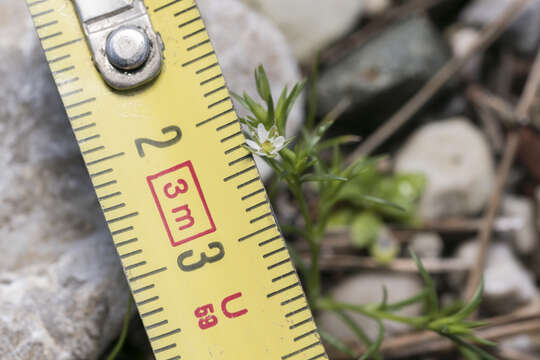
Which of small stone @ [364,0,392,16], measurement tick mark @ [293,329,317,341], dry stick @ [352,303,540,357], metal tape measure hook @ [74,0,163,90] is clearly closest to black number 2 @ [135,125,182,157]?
metal tape measure hook @ [74,0,163,90]

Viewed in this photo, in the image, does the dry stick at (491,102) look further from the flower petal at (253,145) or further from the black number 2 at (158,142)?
the black number 2 at (158,142)

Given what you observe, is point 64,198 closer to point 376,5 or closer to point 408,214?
point 408,214

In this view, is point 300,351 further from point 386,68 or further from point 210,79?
point 386,68

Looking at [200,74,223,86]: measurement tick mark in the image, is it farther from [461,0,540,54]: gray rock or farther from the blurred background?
[461,0,540,54]: gray rock

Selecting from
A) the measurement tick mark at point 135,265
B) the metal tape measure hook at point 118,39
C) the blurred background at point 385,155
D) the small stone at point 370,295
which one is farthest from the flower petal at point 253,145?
the small stone at point 370,295

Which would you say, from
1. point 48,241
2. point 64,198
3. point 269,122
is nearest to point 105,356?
point 48,241

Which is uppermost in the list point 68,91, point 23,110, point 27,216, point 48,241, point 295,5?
point 295,5
